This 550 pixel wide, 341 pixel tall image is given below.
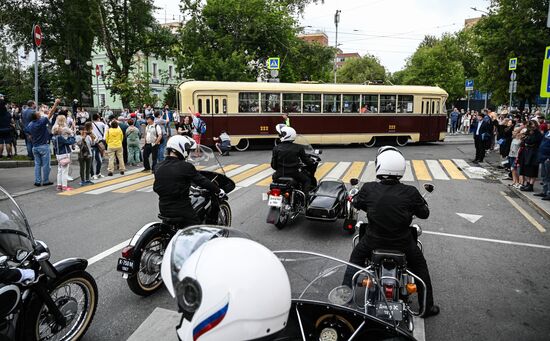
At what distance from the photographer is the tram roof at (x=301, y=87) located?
19.1 m

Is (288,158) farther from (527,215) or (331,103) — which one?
(331,103)

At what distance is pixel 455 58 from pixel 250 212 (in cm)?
5675

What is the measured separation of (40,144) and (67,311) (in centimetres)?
839

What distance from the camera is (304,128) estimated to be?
66.7ft

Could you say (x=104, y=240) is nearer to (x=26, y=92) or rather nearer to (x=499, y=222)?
(x=499, y=222)

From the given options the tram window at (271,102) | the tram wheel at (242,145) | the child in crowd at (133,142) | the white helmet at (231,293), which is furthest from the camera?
the tram wheel at (242,145)

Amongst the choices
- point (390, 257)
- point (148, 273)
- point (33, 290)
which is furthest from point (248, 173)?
point (33, 290)

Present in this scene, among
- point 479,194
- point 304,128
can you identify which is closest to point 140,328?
point 479,194

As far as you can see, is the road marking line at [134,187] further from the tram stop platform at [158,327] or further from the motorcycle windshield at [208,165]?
the tram stop platform at [158,327]

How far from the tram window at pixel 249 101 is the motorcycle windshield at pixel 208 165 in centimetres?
1341

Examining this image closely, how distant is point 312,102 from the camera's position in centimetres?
2036

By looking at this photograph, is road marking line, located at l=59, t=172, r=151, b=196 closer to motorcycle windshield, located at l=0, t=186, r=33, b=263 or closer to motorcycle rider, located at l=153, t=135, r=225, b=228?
motorcycle rider, located at l=153, t=135, r=225, b=228

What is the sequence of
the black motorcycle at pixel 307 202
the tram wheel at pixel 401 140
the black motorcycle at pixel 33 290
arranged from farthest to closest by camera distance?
1. the tram wheel at pixel 401 140
2. the black motorcycle at pixel 307 202
3. the black motorcycle at pixel 33 290

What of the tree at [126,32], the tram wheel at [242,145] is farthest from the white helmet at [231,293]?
the tree at [126,32]
